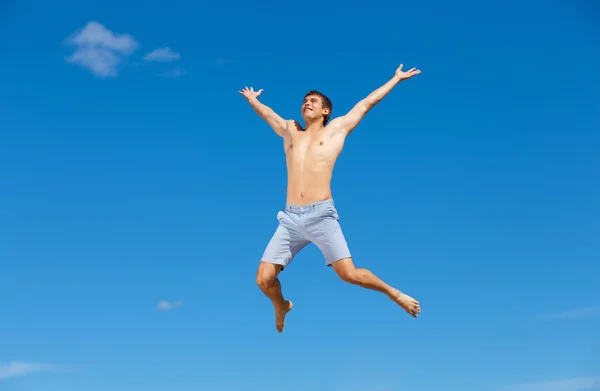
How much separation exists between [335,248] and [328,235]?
238 millimetres

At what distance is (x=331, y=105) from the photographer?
13.1 metres

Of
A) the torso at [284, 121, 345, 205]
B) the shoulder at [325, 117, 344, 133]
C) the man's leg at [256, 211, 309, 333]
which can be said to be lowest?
the man's leg at [256, 211, 309, 333]

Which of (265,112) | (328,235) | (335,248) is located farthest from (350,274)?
(265,112)

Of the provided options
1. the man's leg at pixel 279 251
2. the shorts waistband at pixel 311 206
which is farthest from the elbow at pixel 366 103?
the man's leg at pixel 279 251

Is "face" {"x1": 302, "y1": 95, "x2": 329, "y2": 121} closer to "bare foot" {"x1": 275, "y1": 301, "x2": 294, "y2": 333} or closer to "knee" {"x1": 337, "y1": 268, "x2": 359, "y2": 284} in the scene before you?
"knee" {"x1": 337, "y1": 268, "x2": 359, "y2": 284}

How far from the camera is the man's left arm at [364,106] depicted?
41.2 ft

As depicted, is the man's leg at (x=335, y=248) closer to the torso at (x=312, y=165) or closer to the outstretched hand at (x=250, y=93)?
the torso at (x=312, y=165)

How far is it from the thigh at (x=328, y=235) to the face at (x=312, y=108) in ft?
5.41

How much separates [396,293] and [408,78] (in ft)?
12.2

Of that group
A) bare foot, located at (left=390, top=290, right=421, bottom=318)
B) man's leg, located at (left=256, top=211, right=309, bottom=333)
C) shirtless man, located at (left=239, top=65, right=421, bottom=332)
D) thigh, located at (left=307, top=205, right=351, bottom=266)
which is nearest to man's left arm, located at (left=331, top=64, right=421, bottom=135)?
shirtless man, located at (left=239, top=65, right=421, bottom=332)

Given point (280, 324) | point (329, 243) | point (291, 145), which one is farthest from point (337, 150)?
point (280, 324)

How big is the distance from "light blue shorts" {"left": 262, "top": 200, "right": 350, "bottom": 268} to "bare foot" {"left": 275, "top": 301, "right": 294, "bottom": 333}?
40.0 inches

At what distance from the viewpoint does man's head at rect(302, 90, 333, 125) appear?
1266 centimetres

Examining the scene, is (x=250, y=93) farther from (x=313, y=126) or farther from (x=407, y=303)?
(x=407, y=303)
